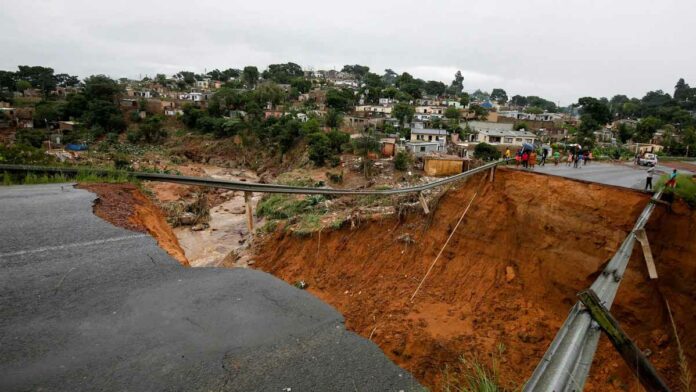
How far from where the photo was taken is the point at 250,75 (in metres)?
91.6

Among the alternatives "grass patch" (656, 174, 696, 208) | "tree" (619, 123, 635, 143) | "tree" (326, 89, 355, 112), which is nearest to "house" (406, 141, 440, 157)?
"tree" (619, 123, 635, 143)

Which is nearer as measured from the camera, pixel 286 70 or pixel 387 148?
pixel 387 148

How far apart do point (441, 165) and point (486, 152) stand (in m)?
7.87

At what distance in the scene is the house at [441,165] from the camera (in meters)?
30.3

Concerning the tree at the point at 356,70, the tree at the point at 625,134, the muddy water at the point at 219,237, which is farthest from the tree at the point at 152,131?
the tree at the point at 356,70

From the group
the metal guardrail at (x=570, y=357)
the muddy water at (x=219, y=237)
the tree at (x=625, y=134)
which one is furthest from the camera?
the tree at (x=625, y=134)

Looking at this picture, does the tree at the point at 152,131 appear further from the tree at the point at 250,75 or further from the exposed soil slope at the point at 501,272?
the exposed soil slope at the point at 501,272

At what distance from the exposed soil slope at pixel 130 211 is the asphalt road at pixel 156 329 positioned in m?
0.71

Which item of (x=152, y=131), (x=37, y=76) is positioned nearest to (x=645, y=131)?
(x=152, y=131)

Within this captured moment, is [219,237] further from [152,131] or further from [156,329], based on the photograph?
[152,131]

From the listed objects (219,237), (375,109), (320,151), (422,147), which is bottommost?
(219,237)

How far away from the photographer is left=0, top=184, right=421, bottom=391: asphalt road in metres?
2.54

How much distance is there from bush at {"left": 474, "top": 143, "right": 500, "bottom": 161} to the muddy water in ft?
76.3

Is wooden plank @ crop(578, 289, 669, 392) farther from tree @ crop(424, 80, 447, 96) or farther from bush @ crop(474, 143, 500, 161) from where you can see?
tree @ crop(424, 80, 447, 96)
